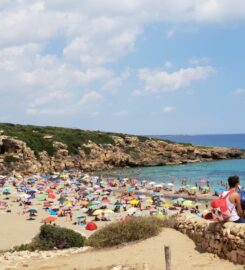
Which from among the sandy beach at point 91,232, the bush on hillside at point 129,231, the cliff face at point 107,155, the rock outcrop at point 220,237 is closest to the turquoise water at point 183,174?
the cliff face at point 107,155

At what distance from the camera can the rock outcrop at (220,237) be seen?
34.7 ft

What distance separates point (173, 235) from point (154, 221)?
5.77 ft

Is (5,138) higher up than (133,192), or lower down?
higher up

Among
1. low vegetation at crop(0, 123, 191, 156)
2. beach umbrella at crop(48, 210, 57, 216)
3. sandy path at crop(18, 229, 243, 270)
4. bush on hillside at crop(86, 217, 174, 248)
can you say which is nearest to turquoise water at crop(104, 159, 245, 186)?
low vegetation at crop(0, 123, 191, 156)

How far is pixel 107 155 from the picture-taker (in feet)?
277

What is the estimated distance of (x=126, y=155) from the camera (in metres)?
86.2

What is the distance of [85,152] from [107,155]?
169 inches

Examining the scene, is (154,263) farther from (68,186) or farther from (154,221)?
(68,186)

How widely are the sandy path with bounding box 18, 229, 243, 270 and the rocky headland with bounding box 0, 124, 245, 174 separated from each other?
5792 cm

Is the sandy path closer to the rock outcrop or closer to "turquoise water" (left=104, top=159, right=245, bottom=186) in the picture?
the rock outcrop

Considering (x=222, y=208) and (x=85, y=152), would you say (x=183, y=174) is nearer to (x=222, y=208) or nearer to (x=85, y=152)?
(x=85, y=152)

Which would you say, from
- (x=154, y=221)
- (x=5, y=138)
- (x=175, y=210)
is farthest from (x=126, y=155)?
(x=154, y=221)

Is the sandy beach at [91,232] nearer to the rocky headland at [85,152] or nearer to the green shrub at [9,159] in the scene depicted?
the green shrub at [9,159]

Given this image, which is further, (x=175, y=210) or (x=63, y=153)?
(x=63, y=153)
